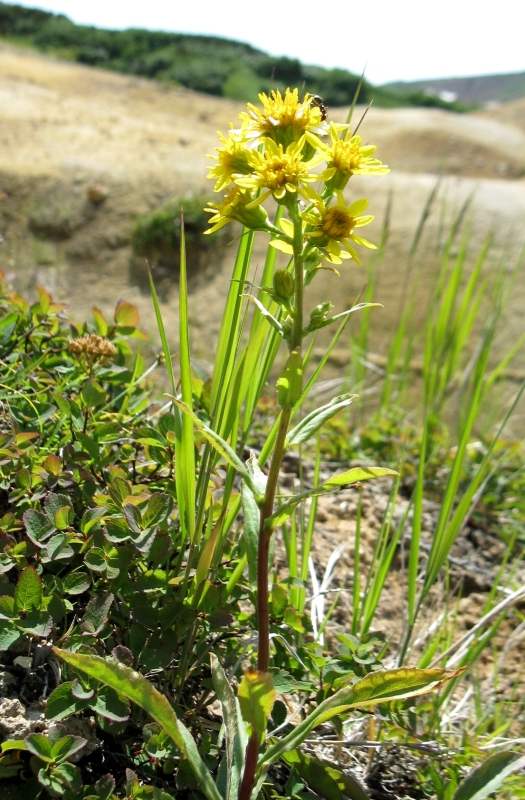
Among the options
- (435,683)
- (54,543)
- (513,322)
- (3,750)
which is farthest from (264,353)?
(513,322)

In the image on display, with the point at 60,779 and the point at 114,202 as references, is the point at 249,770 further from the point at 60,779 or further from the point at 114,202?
the point at 114,202

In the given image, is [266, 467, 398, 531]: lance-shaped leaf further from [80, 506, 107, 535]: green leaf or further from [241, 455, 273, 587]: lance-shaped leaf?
[80, 506, 107, 535]: green leaf

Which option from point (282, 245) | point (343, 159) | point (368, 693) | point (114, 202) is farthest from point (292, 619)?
point (114, 202)

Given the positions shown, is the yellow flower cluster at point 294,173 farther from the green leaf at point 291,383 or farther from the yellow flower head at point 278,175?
the green leaf at point 291,383

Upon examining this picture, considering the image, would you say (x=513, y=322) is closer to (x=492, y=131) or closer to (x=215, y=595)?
(x=215, y=595)

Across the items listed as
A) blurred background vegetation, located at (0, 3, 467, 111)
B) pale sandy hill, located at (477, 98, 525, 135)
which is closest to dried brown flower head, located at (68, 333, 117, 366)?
blurred background vegetation, located at (0, 3, 467, 111)
